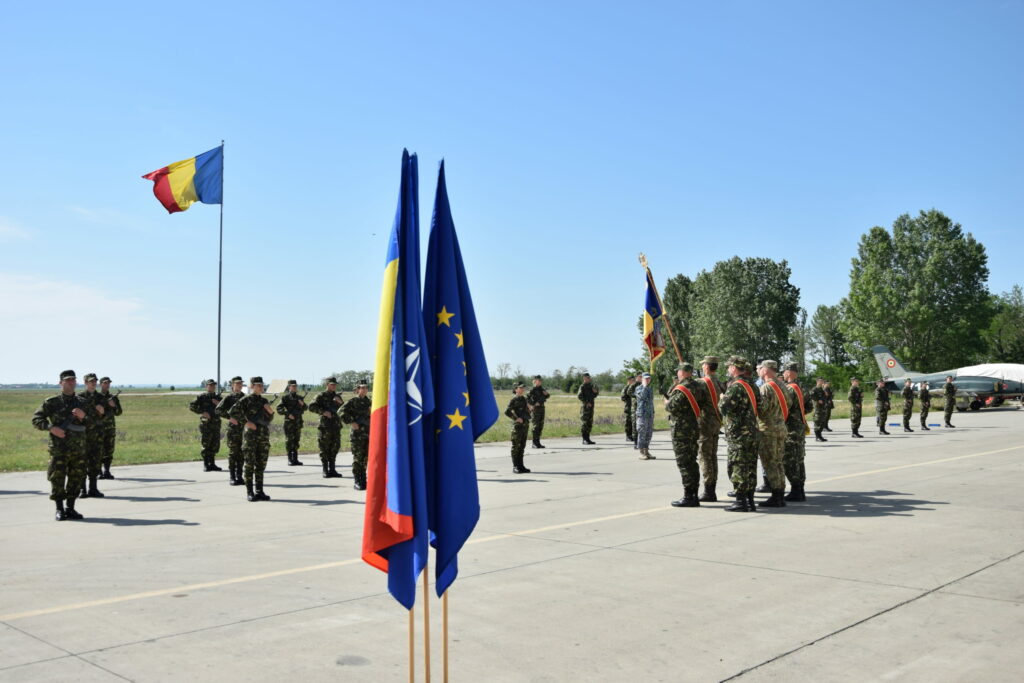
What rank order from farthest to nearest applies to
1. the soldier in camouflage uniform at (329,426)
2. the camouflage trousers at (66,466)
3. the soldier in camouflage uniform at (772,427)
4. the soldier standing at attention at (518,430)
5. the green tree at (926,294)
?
the green tree at (926,294) → the soldier standing at attention at (518,430) → the soldier in camouflage uniform at (329,426) → the soldier in camouflage uniform at (772,427) → the camouflage trousers at (66,466)

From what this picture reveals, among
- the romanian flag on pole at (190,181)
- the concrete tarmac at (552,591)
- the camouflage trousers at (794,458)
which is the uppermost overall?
the romanian flag on pole at (190,181)

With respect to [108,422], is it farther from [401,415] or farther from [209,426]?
[401,415]

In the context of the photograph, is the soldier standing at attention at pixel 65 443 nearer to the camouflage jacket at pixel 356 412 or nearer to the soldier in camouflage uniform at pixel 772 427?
the camouflage jacket at pixel 356 412

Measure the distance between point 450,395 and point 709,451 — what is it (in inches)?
328

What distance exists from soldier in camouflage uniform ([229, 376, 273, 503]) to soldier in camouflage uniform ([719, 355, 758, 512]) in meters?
6.79

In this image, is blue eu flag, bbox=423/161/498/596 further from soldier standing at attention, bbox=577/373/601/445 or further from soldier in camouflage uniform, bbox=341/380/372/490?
soldier standing at attention, bbox=577/373/601/445

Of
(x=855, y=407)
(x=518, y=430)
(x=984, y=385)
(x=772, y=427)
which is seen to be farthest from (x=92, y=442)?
(x=984, y=385)

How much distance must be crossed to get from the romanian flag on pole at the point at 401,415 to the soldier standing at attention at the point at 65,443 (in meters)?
8.73

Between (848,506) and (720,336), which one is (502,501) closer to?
(848,506)

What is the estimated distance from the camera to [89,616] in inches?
248

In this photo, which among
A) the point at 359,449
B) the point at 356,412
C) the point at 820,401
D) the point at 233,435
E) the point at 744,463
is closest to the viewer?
the point at 744,463

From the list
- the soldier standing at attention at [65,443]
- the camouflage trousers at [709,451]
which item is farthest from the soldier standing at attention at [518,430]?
the soldier standing at attention at [65,443]

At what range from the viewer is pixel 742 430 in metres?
11.0

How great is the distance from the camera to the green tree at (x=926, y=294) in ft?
228
